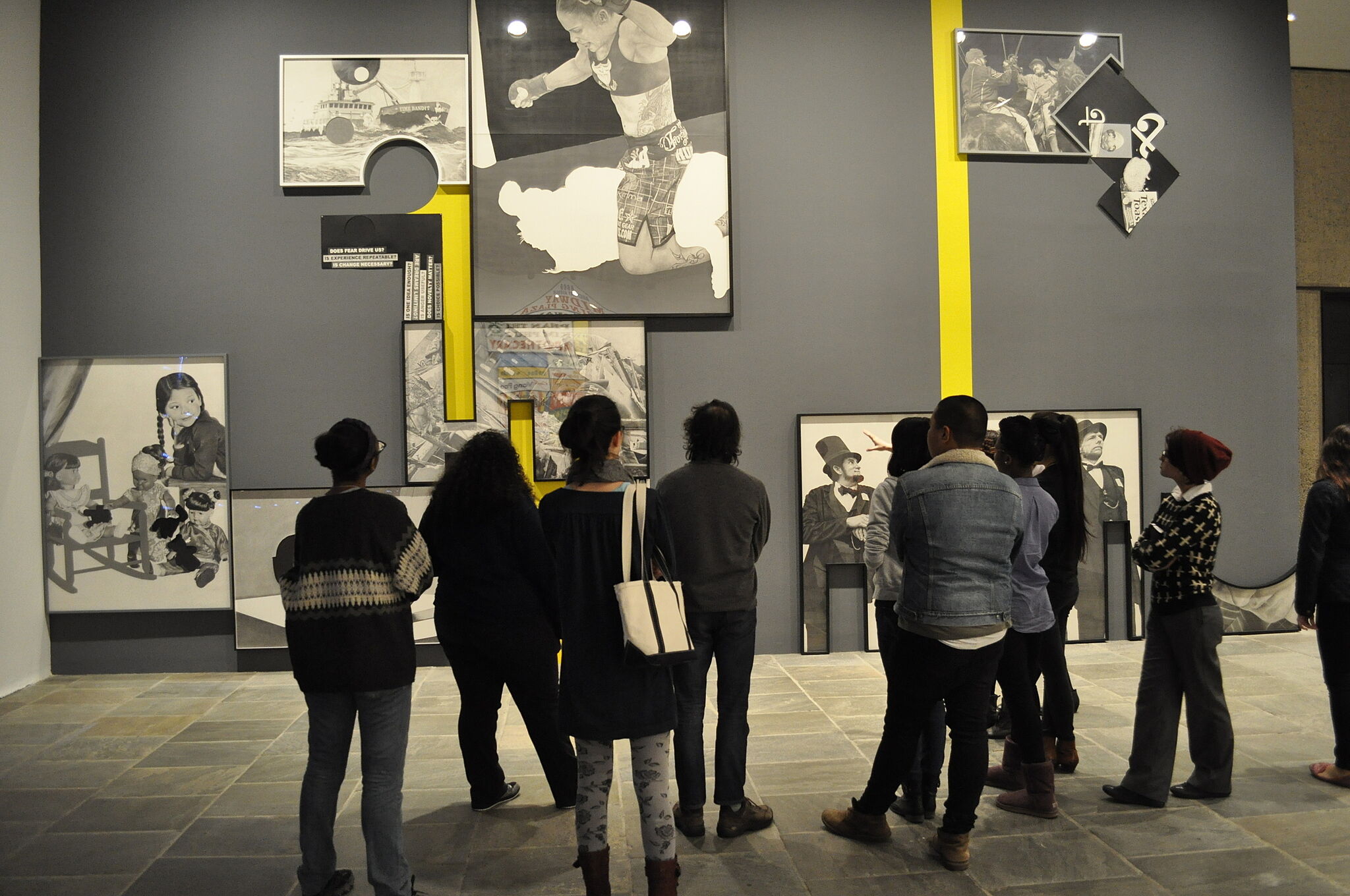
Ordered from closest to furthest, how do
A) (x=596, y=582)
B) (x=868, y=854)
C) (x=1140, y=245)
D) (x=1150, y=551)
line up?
1. (x=596, y=582)
2. (x=868, y=854)
3. (x=1150, y=551)
4. (x=1140, y=245)

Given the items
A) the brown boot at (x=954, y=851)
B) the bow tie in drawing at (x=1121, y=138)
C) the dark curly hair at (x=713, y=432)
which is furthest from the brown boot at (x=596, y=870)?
the bow tie in drawing at (x=1121, y=138)

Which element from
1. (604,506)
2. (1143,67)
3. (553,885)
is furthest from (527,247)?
(1143,67)

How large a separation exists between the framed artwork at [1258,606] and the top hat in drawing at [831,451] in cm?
294

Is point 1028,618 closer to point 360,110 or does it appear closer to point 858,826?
point 858,826

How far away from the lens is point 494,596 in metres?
3.32

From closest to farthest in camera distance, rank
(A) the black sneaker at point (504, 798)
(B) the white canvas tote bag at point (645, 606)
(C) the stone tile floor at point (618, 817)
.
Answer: (B) the white canvas tote bag at point (645, 606) → (C) the stone tile floor at point (618, 817) → (A) the black sneaker at point (504, 798)

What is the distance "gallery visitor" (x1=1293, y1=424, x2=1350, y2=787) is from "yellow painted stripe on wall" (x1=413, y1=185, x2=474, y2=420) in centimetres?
464

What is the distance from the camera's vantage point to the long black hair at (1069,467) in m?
3.76

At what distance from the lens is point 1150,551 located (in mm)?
3461

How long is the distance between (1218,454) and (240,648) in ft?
18.7

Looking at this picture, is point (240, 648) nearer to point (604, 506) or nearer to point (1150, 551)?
point (604, 506)

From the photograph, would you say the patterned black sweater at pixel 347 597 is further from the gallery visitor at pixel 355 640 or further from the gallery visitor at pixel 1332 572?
the gallery visitor at pixel 1332 572

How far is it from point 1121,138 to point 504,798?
6.03 m

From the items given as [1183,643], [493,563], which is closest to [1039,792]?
[1183,643]
